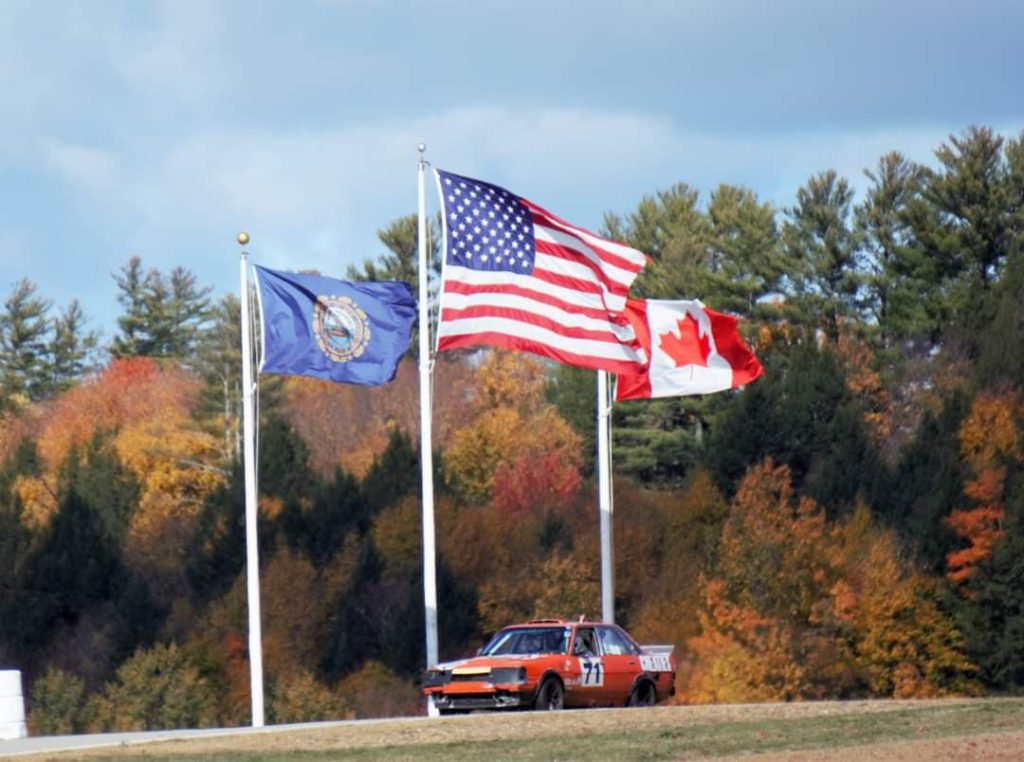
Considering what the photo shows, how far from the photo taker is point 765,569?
74.2 m

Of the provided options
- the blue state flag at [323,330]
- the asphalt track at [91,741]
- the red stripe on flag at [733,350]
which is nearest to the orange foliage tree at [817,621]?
the red stripe on flag at [733,350]

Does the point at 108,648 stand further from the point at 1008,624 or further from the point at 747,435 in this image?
the point at 1008,624

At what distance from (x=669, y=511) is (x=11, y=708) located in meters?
59.0

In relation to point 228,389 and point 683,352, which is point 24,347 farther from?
point 683,352

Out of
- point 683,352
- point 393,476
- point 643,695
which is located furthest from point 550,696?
point 393,476

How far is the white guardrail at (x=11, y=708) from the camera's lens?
25828mm

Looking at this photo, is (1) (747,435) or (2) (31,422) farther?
(2) (31,422)

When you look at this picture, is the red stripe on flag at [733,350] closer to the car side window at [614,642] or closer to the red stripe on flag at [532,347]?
the red stripe on flag at [532,347]

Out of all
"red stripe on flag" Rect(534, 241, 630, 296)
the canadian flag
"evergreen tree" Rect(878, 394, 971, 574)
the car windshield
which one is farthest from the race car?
"evergreen tree" Rect(878, 394, 971, 574)

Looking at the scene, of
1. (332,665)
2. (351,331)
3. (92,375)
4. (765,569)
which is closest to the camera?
(351,331)

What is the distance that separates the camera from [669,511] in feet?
274

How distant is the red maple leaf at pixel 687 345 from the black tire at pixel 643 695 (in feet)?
21.3

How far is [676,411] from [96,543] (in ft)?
89.2

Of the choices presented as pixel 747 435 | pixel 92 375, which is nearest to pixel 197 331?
pixel 92 375
